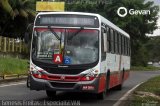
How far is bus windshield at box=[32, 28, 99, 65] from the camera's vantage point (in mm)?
16438

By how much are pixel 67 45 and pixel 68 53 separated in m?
0.28

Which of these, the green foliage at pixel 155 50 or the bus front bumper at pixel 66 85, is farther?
the green foliage at pixel 155 50

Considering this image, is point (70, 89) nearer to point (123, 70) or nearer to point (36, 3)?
point (123, 70)

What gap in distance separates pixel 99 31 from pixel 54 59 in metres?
1.76

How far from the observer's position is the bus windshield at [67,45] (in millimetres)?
16438

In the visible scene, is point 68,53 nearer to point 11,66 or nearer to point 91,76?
point 91,76

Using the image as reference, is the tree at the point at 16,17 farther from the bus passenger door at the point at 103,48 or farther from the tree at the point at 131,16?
the bus passenger door at the point at 103,48

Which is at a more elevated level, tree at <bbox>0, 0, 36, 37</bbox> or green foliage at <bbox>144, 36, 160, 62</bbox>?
tree at <bbox>0, 0, 36, 37</bbox>

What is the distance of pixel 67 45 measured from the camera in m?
16.6

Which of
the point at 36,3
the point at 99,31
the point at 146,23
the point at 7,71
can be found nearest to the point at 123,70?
the point at 99,31

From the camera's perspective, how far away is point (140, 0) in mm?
69875

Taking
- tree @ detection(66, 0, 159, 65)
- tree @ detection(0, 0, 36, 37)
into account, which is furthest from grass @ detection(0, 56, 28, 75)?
tree @ detection(66, 0, 159, 65)

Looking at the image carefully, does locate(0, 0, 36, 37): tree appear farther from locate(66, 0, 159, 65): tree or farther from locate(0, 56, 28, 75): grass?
locate(66, 0, 159, 65): tree

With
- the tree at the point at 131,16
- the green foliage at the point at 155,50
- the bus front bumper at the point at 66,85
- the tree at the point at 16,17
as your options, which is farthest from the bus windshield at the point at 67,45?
the green foliage at the point at 155,50
